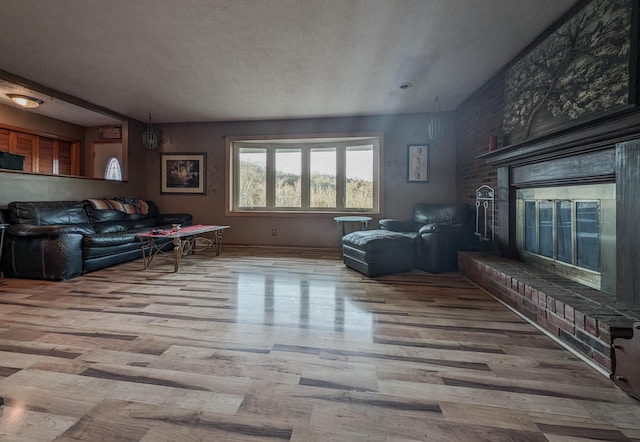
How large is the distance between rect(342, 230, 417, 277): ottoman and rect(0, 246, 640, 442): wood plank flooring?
69 cm

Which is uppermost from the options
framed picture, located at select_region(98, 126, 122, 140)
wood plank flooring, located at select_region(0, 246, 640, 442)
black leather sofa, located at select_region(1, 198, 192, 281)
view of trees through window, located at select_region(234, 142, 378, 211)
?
framed picture, located at select_region(98, 126, 122, 140)

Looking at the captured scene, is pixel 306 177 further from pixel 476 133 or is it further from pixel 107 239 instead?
pixel 107 239

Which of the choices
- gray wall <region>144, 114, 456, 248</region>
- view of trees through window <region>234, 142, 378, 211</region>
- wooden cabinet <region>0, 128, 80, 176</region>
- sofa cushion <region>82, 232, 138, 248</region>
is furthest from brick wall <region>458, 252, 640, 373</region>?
wooden cabinet <region>0, 128, 80, 176</region>

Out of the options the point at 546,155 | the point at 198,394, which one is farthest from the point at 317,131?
the point at 198,394

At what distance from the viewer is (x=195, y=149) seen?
548 centimetres

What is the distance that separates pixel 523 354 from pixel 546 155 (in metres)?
1.78

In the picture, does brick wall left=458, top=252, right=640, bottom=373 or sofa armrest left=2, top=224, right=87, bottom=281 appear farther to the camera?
sofa armrest left=2, top=224, right=87, bottom=281

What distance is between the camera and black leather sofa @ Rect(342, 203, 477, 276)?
3.33 metres

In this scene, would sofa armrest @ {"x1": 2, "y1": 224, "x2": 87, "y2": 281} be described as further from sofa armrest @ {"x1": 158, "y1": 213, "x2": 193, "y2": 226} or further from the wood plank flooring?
sofa armrest @ {"x1": 158, "y1": 213, "x2": 193, "y2": 226}


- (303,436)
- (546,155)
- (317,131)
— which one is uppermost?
(317,131)

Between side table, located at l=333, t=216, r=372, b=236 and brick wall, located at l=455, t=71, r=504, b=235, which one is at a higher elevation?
brick wall, located at l=455, t=71, r=504, b=235

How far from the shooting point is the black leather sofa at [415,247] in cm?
333

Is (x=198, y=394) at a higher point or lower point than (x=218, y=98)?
lower

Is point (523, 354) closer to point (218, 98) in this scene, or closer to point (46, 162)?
point (218, 98)
